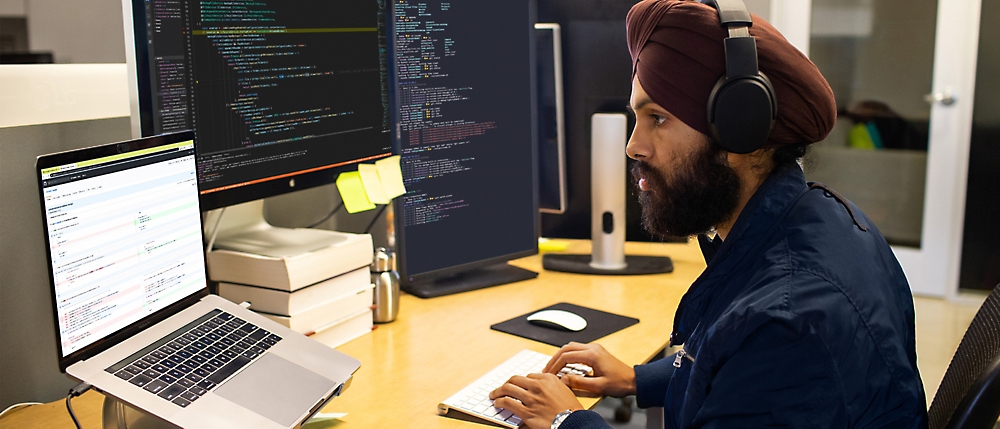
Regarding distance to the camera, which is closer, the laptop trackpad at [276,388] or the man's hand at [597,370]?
the laptop trackpad at [276,388]

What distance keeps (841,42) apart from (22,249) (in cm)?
400

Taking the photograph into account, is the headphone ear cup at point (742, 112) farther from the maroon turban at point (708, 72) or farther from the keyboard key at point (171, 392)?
the keyboard key at point (171, 392)

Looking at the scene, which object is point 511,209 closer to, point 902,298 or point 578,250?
point 578,250

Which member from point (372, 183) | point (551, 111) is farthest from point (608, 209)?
point (372, 183)

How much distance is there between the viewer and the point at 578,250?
89.2 inches

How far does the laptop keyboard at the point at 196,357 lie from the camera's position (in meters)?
1.08

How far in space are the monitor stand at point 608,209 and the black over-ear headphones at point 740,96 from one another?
922mm

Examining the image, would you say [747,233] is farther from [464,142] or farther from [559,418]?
[464,142]

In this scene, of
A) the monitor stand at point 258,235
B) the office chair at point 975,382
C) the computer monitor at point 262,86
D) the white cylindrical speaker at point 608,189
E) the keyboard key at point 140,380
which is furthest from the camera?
the white cylindrical speaker at point 608,189

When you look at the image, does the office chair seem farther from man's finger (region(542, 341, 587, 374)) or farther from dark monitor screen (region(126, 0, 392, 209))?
dark monitor screen (region(126, 0, 392, 209))

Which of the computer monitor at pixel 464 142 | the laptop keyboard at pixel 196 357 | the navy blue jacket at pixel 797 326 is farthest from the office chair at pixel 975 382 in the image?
the computer monitor at pixel 464 142

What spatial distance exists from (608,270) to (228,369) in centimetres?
111

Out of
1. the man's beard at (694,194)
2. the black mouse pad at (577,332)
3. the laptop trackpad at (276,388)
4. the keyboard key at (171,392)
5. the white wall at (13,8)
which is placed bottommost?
the black mouse pad at (577,332)

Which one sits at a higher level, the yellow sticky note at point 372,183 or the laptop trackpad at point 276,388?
the yellow sticky note at point 372,183
